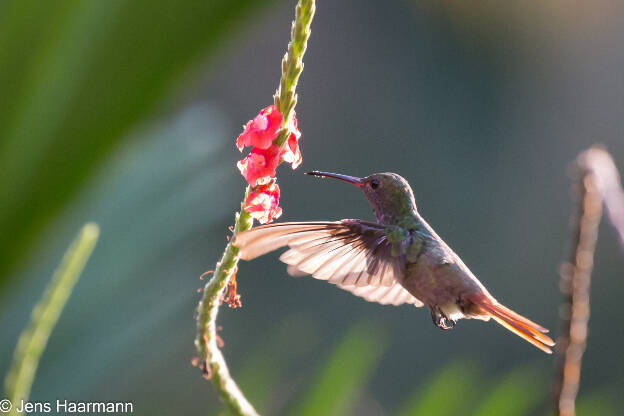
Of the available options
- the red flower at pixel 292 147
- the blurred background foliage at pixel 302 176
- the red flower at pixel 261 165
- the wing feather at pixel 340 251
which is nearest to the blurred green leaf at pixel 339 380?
the blurred background foliage at pixel 302 176

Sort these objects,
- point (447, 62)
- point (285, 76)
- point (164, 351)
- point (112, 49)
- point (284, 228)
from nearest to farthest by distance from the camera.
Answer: point (285, 76) < point (284, 228) < point (112, 49) < point (164, 351) < point (447, 62)

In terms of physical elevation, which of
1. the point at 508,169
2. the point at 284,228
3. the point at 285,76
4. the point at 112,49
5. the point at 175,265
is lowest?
the point at 508,169

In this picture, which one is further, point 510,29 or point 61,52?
point 510,29

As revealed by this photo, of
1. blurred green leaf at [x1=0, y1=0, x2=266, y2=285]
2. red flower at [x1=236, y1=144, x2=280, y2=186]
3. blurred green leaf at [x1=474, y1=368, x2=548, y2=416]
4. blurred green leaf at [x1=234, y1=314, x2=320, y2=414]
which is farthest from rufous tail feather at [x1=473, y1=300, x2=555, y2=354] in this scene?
blurred green leaf at [x1=0, y1=0, x2=266, y2=285]

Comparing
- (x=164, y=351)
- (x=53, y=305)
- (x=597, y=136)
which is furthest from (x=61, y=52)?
(x=597, y=136)

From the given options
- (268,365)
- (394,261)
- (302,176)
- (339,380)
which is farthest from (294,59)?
(302,176)

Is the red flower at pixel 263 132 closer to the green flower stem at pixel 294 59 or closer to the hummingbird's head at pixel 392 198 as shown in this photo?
the green flower stem at pixel 294 59

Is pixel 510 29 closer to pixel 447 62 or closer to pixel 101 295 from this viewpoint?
pixel 447 62

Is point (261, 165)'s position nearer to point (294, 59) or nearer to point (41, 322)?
point (294, 59)
